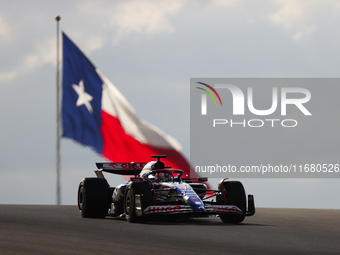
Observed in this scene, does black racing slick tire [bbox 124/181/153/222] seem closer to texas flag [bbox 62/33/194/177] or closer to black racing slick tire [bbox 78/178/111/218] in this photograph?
black racing slick tire [bbox 78/178/111/218]

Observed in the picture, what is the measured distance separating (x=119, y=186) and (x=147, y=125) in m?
9.62

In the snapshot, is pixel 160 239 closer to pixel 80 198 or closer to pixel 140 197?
pixel 140 197

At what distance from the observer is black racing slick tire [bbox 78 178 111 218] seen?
1725 centimetres

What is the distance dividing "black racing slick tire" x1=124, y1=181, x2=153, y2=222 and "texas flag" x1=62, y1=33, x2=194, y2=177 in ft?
31.6

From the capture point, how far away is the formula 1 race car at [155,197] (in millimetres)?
14938

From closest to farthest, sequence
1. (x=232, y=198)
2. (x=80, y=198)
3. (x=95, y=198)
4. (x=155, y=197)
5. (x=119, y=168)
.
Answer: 1. (x=155, y=197)
2. (x=232, y=198)
3. (x=95, y=198)
4. (x=80, y=198)
5. (x=119, y=168)

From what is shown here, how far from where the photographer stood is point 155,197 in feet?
51.2

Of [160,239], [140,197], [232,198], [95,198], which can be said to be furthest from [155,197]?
[160,239]

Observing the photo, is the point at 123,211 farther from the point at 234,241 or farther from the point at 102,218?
the point at 234,241

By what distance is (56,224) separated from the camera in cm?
1413

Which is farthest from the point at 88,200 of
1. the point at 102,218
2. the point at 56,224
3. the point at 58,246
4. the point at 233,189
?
the point at 58,246

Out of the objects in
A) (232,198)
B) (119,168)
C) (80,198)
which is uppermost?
(119,168)

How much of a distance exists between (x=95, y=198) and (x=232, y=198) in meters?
4.01

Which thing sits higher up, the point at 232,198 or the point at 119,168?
the point at 119,168
